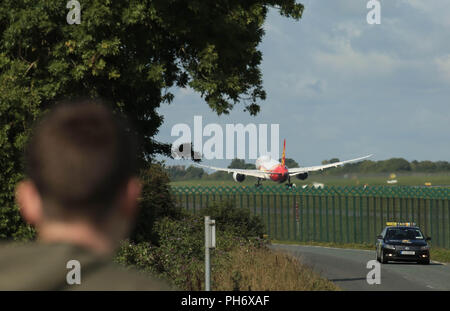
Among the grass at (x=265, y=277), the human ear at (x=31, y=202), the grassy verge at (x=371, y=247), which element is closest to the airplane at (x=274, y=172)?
the grassy verge at (x=371, y=247)

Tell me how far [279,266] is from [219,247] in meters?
5.69

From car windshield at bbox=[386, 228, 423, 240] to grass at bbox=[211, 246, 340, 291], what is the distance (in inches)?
424

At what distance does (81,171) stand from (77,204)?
7 centimetres

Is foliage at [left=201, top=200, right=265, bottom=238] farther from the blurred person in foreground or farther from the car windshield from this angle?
the blurred person in foreground

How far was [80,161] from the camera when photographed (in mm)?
1675

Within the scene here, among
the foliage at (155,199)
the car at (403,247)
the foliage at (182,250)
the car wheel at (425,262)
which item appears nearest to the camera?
the foliage at (182,250)

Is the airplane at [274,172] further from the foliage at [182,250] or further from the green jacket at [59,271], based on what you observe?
the green jacket at [59,271]

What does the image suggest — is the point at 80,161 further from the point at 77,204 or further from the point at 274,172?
the point at 274,172

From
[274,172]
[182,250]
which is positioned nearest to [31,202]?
[182,250]

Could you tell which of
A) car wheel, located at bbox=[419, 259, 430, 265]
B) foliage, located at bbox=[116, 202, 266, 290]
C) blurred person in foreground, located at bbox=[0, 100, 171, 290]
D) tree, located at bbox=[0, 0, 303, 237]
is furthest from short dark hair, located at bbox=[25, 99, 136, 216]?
car wheel, located at bbox=[419, 259, 430, 265]

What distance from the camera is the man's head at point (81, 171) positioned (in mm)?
1670

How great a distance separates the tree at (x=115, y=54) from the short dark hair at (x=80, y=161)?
1493 cm

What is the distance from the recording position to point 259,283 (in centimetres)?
1329

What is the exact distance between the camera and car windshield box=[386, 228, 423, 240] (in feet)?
87.9
